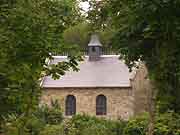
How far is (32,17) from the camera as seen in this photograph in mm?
8562

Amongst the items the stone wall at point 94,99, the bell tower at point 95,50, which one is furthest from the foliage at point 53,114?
the bell tower at point 95,50

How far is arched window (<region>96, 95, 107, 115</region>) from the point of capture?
154 feet

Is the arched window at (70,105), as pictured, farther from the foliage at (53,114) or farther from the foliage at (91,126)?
the foliage at (91,126)

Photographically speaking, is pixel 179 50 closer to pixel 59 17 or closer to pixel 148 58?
pixel 148 58

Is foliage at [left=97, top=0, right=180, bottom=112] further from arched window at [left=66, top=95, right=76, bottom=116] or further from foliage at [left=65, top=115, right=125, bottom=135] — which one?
arched window at [left=66, top=95, right=76, bottom=116]

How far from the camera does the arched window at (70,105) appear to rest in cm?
4728

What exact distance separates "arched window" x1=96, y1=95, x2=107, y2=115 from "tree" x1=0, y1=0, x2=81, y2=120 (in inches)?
1486

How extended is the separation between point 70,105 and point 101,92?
3077 millimetres

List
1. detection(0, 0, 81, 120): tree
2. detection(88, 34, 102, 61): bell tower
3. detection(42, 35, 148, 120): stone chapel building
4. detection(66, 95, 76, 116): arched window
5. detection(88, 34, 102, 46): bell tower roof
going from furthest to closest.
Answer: detection(88, 34, 102, 46): bell tower roof, detection(88, 34, 102, 61): bell tower, detection(66, 95, 76, 116): arched window, detection(42, 35, 148, 120): stone chapel building, detection(0, 0, 81, 120): tree

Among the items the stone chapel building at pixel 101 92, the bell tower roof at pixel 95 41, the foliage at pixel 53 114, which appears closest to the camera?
the foliage at pixel 53 114

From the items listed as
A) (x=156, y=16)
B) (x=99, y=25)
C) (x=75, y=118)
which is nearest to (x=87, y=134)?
(x=75, y=118)

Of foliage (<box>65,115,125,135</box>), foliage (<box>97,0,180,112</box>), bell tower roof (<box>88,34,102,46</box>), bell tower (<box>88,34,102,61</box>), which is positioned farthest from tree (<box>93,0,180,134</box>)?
bell tower roof (<box>88,34,102,46</box>)

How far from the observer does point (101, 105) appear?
47.2 m

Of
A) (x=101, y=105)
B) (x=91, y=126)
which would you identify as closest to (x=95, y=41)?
(x=101, y=105)
